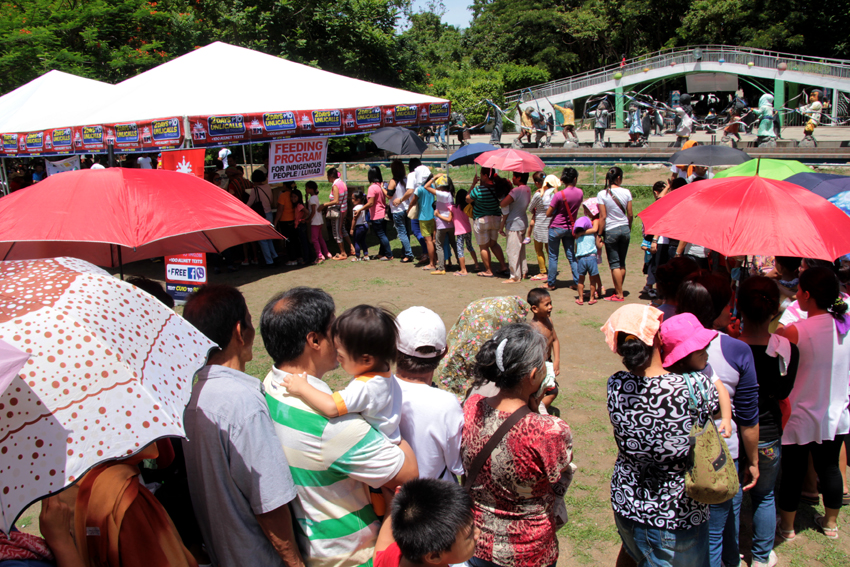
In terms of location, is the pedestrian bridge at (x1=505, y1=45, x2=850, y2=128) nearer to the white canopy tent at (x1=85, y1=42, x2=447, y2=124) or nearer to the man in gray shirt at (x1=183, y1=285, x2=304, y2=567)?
the white canopy tent at (x1=85, y1=42, x2=447, y2=124)

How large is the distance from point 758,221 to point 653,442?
6.45ft

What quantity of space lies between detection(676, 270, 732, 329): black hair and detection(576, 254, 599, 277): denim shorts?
412cm

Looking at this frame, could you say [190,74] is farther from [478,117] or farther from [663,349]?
[478,117]

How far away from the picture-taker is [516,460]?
214 cm

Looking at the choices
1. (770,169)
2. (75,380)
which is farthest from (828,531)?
(75,380)

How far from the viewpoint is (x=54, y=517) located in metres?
1.56

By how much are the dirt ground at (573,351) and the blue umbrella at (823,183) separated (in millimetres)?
2345

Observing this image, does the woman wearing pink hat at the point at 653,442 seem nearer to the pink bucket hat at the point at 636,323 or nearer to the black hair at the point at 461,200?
the pink bucket hat at the point at 636,323

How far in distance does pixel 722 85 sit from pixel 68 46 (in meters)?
34.7

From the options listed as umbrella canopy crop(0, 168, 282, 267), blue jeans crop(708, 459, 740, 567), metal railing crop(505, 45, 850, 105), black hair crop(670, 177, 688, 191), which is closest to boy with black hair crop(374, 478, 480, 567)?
blue jeans crop(708, 459, 740, 567)

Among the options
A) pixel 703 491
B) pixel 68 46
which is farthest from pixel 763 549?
pixel 68 46

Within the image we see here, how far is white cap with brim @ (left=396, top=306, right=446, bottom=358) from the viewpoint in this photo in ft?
7.80

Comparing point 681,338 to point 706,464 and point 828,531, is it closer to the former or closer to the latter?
point 706,464

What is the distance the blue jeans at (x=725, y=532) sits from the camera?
2.73m
